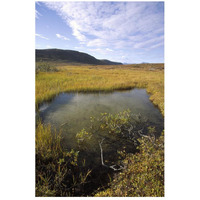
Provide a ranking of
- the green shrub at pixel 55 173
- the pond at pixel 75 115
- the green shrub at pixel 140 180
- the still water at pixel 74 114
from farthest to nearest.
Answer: the still water at pixel 74 114 < the pond at pixel 75 115 < the green shrub at pixel 55 173 < the green shrub at pixel 140 180

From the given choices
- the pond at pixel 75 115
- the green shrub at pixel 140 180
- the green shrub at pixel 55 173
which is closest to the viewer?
the green shrub at pixel 140 180

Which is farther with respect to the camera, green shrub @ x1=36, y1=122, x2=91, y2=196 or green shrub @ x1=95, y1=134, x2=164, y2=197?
green shrub @ x1=36, y1=122, x2=91, y2=196

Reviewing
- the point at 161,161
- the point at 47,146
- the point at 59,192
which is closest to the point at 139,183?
the point at 161,161

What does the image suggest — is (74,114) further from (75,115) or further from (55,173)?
(55,173)

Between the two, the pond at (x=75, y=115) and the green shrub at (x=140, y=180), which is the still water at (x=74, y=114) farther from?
the green shrub at (x=140, y=180)

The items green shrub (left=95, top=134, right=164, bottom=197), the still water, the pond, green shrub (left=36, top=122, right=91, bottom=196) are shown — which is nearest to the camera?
green shrub (left=95, top=134, right=164, bottom=197)

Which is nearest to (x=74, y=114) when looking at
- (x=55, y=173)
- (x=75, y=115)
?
(x=75, y=115)

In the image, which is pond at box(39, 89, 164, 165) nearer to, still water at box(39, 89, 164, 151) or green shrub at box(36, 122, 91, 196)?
still water at box(39, 89, 164, 151)

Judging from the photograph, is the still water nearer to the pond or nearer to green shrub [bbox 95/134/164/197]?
the pond

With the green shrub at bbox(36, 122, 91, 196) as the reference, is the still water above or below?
above

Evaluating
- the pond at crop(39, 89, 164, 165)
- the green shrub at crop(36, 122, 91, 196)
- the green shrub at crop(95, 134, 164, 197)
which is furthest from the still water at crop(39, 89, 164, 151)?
the green shrub at crop(95, 134, 164, 197)

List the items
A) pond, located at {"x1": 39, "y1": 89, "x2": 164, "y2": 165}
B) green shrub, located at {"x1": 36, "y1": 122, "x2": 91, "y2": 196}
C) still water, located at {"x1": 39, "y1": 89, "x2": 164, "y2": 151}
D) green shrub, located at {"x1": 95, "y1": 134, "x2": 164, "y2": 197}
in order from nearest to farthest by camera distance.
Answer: green shrub, located at {"x1": 95, "y1": 134, "x2": 164, "y2": 197} < green shrub, located at {"x1": 36, "y1": 122, "x2": 91, "y2": 196} < pond, located at {"x1": 39, "y1": 89, "x2": 164, "y2": 165} < still water, located at {"x1": 39, "y1": 89, "x2": 164, "y2": 151}

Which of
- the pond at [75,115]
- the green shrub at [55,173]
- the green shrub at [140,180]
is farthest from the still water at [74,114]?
the green shrub at [140,180]
